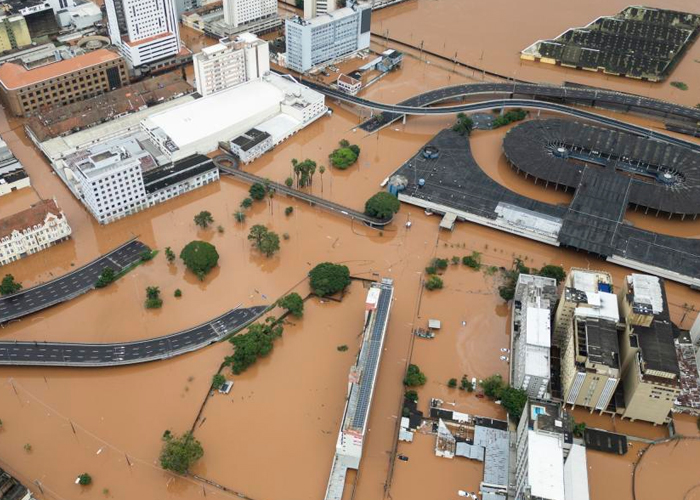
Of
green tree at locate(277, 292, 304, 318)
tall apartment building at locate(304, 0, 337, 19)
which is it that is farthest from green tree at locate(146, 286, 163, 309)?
tall apartment building at locate(304, 0, 337, 19)

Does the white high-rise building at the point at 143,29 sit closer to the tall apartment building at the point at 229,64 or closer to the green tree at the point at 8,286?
the tall apartment building at the point at 229,64

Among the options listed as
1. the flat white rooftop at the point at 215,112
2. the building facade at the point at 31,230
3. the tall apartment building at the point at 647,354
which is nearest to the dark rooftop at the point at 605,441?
the tall apartment building at the point at 647,354

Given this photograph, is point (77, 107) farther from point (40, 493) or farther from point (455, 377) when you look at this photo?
point (455, 377)

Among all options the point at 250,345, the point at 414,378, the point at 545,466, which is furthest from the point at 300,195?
the point at 545,466

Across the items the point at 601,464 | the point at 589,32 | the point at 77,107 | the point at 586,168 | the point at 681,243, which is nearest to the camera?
the point at 601,464

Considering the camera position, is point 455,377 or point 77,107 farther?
point 77,107

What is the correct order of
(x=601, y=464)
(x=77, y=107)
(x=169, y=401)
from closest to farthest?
(x=601, y=464) < (x=169, y=401) < (x=77, y=107)

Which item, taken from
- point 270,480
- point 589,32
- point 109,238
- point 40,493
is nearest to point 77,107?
point 109,238

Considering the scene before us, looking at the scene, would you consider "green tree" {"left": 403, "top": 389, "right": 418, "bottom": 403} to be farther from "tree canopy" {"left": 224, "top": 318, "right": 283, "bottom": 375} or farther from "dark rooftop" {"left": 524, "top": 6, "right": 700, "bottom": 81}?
"dark rooftop" {"left": 524, "top": 6, "right": 700, "bottom": 81}
